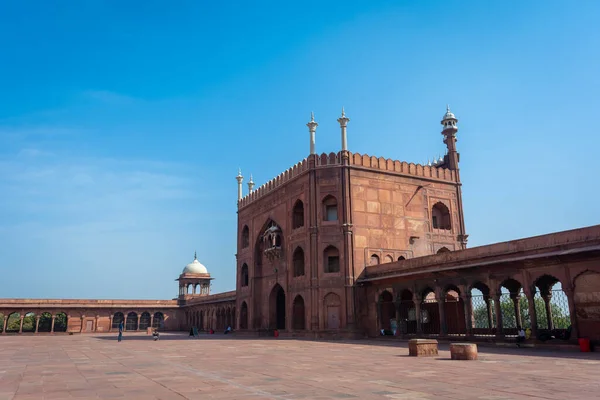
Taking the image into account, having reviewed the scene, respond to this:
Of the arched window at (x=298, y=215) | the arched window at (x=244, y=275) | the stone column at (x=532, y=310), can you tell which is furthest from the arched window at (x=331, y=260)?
the stone column at (x=532, y=310)

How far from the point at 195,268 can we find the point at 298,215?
2992 centimetres

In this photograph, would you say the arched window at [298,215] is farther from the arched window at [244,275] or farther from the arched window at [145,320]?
the arched window at [145,320]

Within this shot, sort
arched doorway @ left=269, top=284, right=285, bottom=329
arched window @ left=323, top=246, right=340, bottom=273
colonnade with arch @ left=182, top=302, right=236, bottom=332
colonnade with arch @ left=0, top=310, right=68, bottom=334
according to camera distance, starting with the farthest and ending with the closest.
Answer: colonnade with arch @ left=0, top=310, right=68, bottom=334 < colonnade with arch @ left=182, top=302, right=236, bottom=332 < arched doorway @ left=269, top=284, right=285, bottom=329 < arched window @ left=323, top=246, right=340, bottom=273

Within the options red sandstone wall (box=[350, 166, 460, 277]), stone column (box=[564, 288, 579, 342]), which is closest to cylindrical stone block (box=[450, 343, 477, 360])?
stone column (box=[564, 288, 579, 342])

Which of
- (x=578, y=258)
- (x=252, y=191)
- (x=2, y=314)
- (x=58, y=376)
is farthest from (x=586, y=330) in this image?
(x=2, y=314)

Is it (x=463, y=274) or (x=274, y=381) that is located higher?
(x=463, y=274)

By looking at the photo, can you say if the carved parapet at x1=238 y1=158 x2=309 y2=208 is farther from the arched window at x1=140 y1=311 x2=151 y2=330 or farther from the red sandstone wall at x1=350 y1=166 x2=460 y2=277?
the arched window at x1=140 y1=311 x2=151 y2=330

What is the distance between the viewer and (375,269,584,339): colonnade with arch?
1691 cm

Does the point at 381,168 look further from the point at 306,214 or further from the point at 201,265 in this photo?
the point at 201,265

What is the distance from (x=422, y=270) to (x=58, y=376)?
51.5 ft

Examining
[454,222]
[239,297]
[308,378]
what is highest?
[454,222]

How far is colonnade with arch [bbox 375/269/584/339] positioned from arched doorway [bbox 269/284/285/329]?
8.90 m

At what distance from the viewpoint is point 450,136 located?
31469 millimetres

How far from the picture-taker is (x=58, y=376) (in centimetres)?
959
